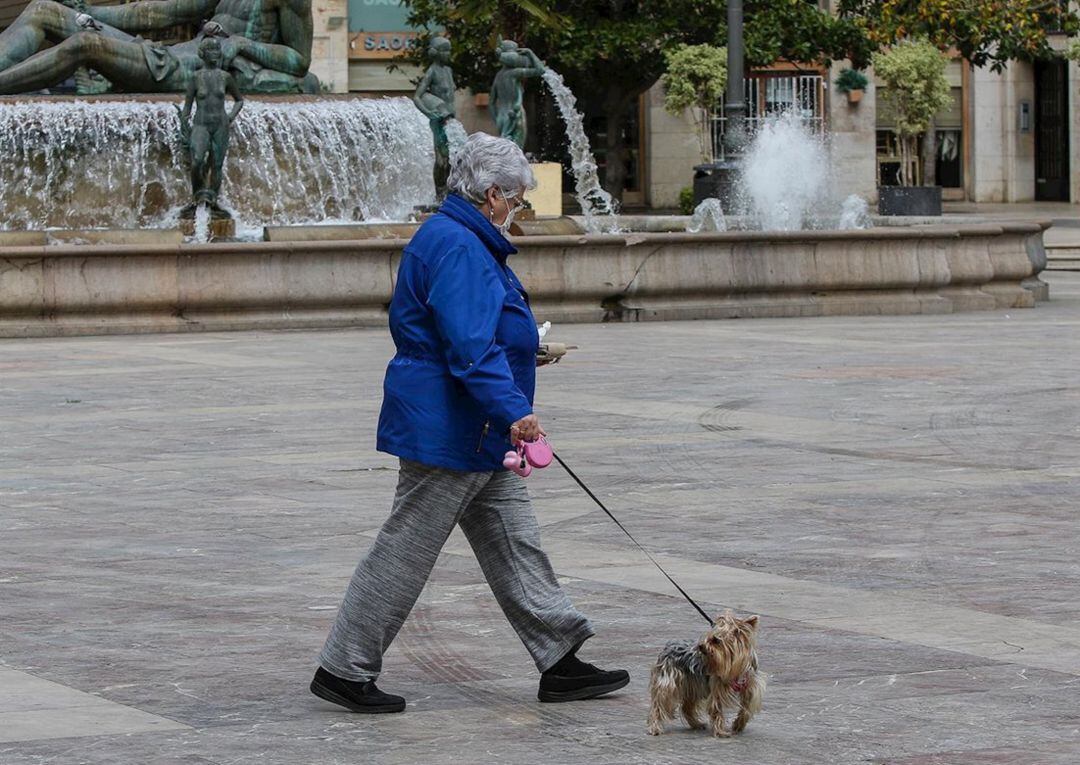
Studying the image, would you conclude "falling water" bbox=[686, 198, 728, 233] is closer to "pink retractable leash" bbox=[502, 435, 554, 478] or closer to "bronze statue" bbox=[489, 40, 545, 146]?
"bronze statue" bbox=[489, 40, 545, 146]

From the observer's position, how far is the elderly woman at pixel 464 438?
19.1 feet

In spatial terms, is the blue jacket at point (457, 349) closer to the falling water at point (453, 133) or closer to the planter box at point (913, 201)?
the falling water at point (453, 133)

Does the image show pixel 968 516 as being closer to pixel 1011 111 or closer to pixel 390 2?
pixel 390 2

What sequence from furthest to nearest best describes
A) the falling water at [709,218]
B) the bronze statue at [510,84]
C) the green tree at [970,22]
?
the green tree at [970,22], the bronze statue at [510,84], the falling water at [709,218]

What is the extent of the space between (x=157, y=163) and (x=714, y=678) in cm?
2133

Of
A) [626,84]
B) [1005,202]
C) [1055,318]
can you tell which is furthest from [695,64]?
[1055,318]

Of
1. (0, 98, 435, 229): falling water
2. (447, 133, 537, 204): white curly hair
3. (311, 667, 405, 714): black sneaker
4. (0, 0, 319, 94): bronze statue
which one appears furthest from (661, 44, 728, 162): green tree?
(311, 667, 405, 714): black sneaker

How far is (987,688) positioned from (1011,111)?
2218 inches

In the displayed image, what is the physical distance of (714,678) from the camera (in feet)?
18.3

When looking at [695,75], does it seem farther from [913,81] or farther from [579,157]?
[579,157]

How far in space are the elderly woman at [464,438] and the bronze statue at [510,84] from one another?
71.3 feet

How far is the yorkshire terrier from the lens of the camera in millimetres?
5508

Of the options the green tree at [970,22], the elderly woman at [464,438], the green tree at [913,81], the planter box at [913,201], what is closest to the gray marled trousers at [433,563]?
the elderly woman at [464,438]

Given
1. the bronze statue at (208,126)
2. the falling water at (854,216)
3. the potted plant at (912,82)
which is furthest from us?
the potted plant at (912,82)
